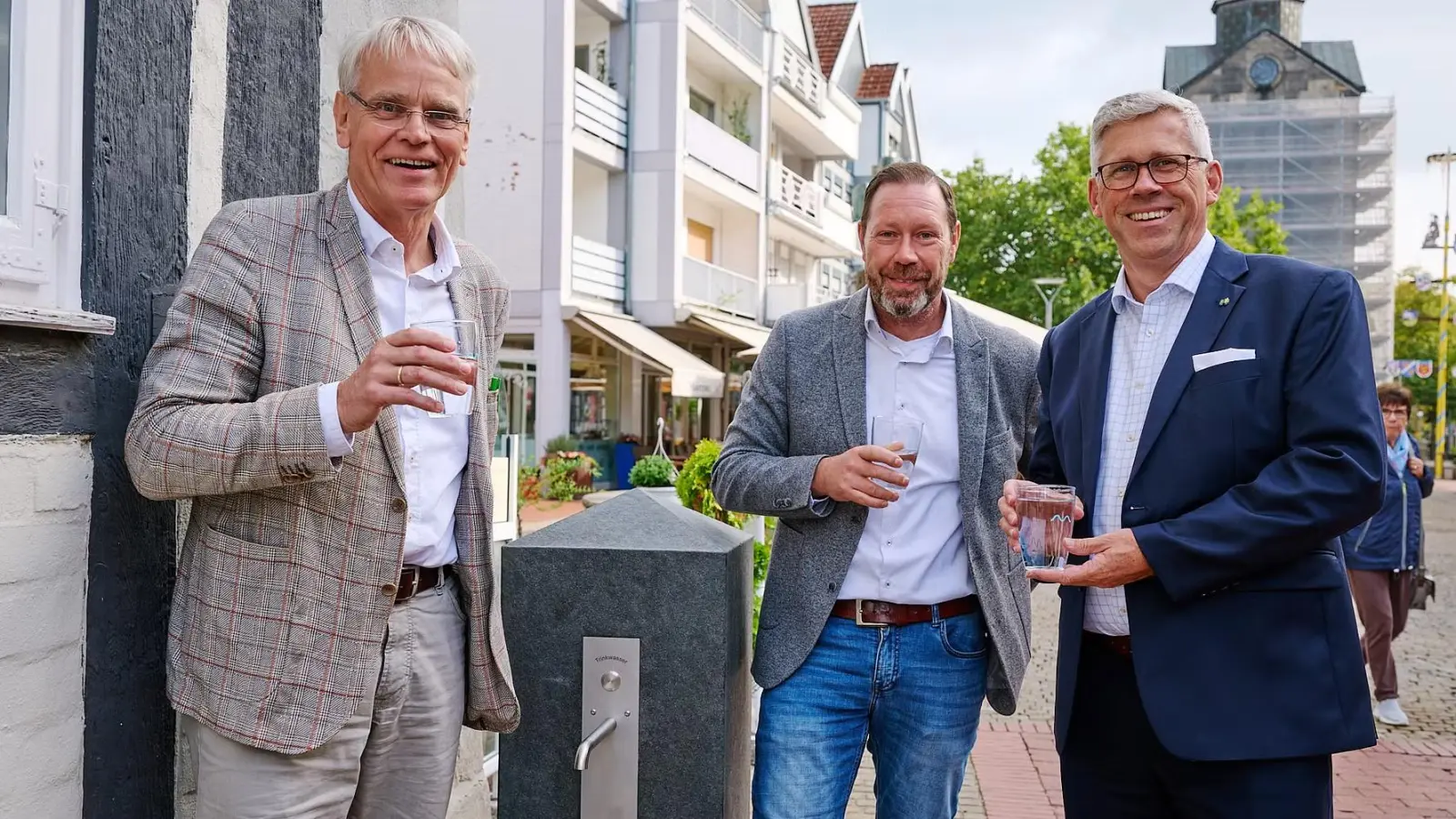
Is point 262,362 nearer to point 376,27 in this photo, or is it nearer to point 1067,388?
point 376,27

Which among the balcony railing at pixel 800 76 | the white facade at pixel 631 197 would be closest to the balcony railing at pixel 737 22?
the white facade at pixel 631 197

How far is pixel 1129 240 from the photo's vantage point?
102 inches

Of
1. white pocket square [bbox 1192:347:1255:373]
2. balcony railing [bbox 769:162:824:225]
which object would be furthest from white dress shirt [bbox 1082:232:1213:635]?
balcony railing [bbox 769:162:824:225]

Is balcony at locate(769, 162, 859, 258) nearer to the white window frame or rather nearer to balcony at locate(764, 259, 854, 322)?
balcony at locate(764, 259, 854, 322)

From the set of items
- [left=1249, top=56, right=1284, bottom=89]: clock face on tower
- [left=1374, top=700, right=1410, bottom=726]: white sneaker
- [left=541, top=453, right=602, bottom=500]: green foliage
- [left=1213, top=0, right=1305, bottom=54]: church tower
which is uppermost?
[left=1213, top=0, right=1305, bottom=54]: church tower

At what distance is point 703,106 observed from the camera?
25156 mm

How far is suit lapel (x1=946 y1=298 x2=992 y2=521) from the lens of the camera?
2787 millimetres

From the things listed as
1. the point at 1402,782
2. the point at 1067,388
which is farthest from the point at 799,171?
the point at 1067,388

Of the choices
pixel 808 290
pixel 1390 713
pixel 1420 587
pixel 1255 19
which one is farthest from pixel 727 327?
pixel 1255 19

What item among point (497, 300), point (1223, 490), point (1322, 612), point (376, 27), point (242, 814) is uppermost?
point (376, 27)

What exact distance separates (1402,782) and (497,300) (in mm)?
5298

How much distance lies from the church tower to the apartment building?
151ft

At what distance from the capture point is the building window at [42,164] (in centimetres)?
214

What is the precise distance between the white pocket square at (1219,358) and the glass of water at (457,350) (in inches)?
55.9
